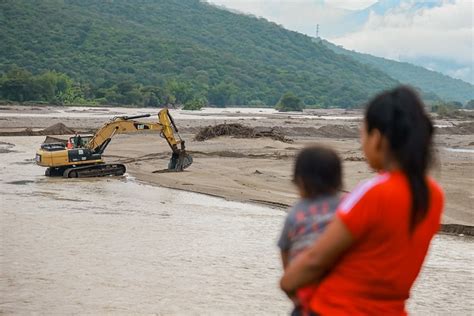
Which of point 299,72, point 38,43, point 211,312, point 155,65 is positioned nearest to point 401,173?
point 211,312

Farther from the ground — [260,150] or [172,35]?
[172,35]

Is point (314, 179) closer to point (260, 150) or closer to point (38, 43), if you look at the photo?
point (260, 150)

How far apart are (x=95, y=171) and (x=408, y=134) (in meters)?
22.2

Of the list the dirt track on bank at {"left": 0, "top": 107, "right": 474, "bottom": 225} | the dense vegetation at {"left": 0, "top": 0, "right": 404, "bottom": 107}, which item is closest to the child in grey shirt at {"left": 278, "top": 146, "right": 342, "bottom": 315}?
the dirt track on bank at {"left": 0, "top": 107, "right": 474, "bottom": 225}

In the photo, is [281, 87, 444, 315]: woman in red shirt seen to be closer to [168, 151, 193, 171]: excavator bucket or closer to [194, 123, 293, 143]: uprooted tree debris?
[168, 151, 193, 171]: excavator bucket

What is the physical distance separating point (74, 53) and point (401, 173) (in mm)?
134326

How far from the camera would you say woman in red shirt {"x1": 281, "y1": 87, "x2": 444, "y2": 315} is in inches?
120

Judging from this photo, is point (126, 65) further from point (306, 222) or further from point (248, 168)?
point (306, 222)

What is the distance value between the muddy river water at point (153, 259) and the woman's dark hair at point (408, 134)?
19.9 feet

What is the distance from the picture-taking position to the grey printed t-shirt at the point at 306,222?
11.0 feet

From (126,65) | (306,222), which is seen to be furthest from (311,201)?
(126,65)

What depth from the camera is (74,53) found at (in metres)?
134

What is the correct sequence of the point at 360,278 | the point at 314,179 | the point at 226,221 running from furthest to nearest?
the point at 226,221, the point at 314,179, the point at 360,278

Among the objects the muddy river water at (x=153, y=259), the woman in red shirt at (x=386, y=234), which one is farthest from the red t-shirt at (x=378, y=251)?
the muddy river water at (x=153, y=259)
